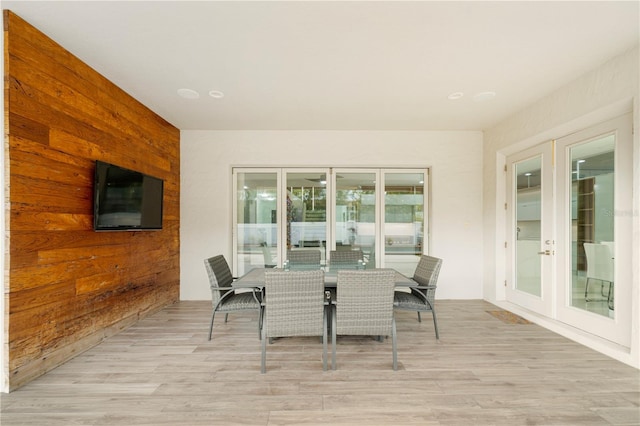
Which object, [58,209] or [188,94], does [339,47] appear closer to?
[188,94]

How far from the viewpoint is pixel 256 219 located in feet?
17.1

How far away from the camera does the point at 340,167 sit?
5.17 meters

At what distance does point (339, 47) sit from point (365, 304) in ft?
7.83

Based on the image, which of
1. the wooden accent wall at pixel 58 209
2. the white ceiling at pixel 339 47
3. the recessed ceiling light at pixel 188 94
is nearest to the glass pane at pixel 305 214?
the white ceiling at pixel 339 47

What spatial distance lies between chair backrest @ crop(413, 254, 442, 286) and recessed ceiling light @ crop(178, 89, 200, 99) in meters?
3.63

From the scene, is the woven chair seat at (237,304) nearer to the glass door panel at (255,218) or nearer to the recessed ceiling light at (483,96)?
the glass door panel at (255,218)

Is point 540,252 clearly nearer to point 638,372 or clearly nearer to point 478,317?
point 478,317

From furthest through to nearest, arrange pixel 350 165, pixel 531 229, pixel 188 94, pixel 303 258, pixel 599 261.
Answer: pixel 350 165
pixel 303 258
pixel 531 229
pixel 188 94
pixel 599 261

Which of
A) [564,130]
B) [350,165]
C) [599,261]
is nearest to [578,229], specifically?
[599,261]

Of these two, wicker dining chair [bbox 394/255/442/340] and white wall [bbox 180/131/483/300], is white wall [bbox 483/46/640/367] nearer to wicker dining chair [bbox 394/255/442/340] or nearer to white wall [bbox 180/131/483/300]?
white wall [bbox 180/131/483/300]

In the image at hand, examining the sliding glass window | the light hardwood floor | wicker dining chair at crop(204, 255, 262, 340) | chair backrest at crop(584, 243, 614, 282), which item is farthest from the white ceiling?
the light hardwood floor

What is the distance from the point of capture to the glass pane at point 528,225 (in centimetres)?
398

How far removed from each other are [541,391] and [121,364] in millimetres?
3753

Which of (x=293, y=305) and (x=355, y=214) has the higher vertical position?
(x=355, y=214)
